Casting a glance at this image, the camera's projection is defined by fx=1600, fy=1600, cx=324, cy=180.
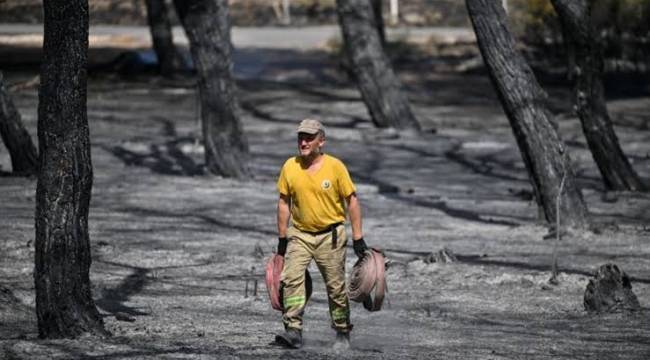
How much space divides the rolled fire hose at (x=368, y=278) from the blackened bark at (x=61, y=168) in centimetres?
172

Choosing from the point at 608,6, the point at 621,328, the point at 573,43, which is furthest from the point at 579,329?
the point at 608,6

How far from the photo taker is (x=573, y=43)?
58.2 ft

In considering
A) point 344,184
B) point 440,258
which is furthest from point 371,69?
point 344,184

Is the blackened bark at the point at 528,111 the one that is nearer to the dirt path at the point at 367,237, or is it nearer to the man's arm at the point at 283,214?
the dirt path at the point at 367,237

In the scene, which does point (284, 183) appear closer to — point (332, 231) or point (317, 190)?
point (317, 190)

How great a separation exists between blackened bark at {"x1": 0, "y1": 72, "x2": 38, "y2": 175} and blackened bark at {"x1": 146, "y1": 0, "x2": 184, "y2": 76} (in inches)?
512

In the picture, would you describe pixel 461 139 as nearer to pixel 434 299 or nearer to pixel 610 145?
pixel 610 145

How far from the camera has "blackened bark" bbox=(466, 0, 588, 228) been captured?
638 inches

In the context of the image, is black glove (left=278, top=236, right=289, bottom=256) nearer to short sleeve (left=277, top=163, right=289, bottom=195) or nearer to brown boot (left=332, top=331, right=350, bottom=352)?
short sleeve (left=277, top=163, right=289, bottom=195)

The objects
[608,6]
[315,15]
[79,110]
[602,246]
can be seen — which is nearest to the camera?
[79,110]

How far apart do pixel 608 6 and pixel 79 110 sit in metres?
21.9

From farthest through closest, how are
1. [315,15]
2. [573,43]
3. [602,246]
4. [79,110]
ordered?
[315,15] → [573,43] → [602,246] → [79,110]

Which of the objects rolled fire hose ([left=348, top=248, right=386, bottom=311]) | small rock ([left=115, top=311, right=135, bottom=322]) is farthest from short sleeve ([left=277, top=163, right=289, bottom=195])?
small rock ([left=115, top=311, right=135, bottom=322])

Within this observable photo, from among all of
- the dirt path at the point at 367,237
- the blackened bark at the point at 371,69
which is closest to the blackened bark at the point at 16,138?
the dirt path at the point at 367,237
